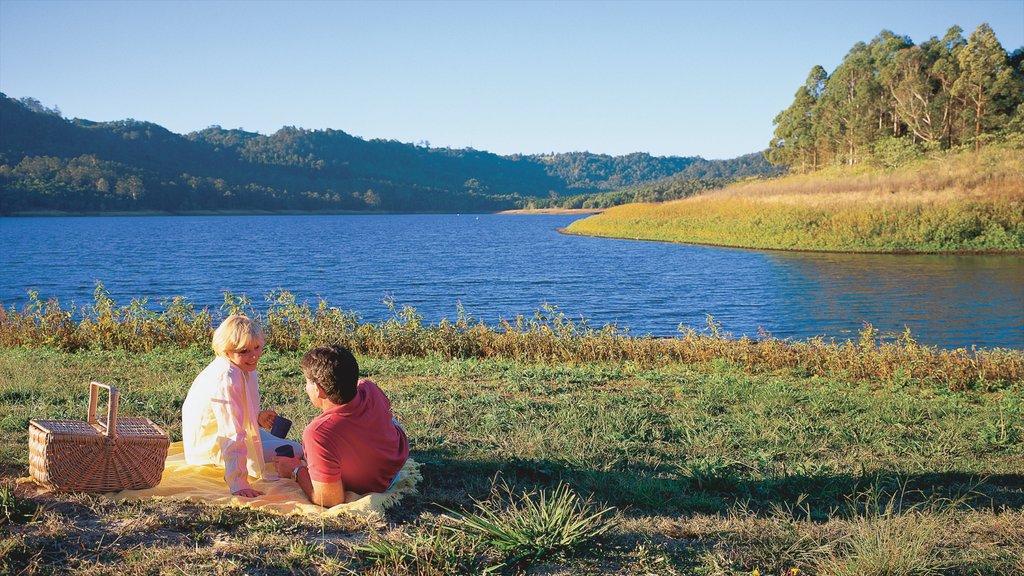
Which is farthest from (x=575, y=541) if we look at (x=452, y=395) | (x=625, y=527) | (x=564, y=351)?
(x=564, y=351)

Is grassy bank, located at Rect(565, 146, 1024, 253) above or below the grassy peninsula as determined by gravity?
above

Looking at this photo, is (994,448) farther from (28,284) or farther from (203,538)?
(28,284)

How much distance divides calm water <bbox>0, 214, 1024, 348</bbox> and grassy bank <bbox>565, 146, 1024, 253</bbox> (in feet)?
8.74

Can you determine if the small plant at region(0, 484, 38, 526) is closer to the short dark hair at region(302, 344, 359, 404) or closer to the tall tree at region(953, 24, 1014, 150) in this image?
the short dark hair at region(302, 344, 359, 404)

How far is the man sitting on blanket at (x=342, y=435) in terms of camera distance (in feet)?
14.8

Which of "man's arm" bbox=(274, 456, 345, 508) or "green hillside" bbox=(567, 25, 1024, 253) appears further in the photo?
"green hillside" bbox=(567, 25, 1024, 253)

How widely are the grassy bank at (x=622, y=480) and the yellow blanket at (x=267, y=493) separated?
116mm

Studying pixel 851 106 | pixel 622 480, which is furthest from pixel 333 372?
pixel 851 106

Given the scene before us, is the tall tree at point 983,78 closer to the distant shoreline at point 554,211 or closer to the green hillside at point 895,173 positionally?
the green hillside at point 895,173

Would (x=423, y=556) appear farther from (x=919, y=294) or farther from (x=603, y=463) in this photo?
(x=919, y=294)

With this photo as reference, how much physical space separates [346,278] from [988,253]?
3100 centimetres

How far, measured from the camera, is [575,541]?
3.81 metres

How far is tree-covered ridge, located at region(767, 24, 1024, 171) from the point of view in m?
51.8

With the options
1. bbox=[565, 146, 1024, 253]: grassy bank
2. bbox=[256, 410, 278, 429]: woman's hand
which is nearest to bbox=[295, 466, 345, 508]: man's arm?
bbox=[256, 410, 278, 429]: woman's hand
